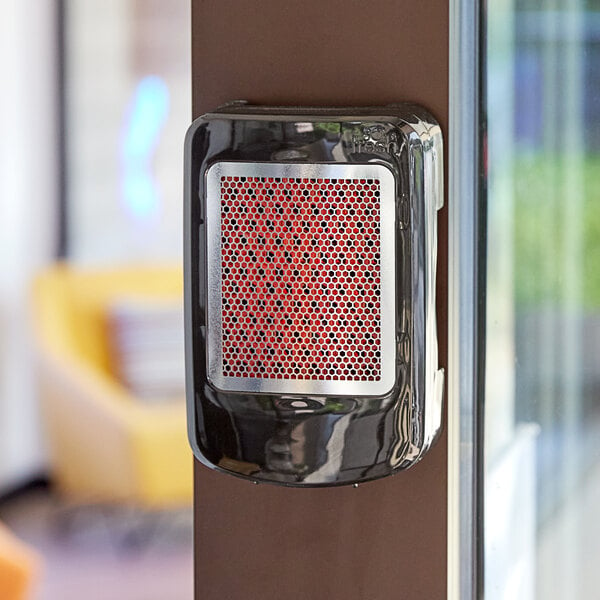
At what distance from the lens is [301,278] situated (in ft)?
1.75

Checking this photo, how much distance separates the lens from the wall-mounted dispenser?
1.71 feet

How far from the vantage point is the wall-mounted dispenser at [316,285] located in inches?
20.5

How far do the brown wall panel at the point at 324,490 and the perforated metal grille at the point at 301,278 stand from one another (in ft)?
0.24
